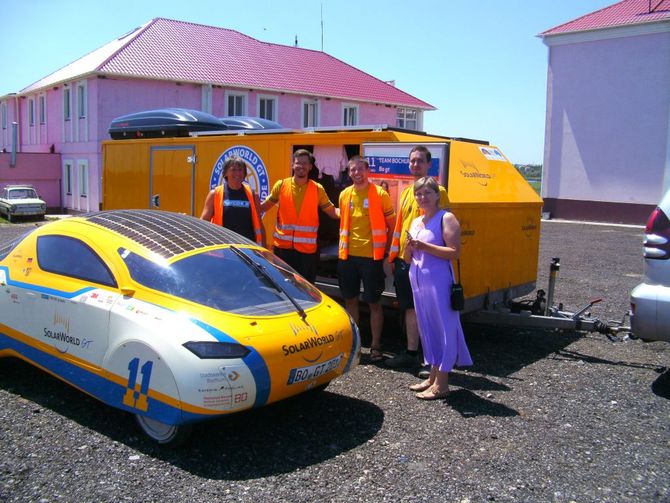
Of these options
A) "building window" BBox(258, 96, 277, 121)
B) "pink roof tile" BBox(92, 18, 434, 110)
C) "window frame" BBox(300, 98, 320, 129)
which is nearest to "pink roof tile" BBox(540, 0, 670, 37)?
"pink roof tile" BBox(92, 18, 434, 110)

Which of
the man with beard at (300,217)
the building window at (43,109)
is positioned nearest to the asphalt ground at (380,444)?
the man with beard at (300,217)

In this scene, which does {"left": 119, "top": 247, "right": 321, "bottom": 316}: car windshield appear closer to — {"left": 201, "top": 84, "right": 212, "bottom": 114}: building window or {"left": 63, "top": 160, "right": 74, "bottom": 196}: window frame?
{"left": 201, "top": 84, "right": 212, "bottom": 114}: building window

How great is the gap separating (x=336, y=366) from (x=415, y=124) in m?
33.6

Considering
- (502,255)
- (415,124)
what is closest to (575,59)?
(415,124)

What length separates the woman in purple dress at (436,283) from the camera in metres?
5.15

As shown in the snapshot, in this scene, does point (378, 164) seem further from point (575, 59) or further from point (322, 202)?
point (575, 59)

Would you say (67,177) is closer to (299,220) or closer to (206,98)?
(206,98)

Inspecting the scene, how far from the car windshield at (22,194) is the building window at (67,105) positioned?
4.11 m

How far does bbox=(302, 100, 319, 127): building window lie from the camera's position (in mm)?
31578

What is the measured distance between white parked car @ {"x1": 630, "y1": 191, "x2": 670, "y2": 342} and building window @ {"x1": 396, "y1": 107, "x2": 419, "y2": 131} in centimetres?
3100

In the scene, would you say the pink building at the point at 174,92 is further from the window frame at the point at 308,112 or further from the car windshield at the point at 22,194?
the car windshield at the point at 22,194

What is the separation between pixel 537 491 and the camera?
152 inches

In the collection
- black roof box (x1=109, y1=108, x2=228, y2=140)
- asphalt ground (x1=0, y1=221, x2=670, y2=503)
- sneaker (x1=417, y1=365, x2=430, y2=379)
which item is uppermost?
black roof box (x1=109, y1=108, x2=228, y2=140)

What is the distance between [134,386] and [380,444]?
1.71 m
